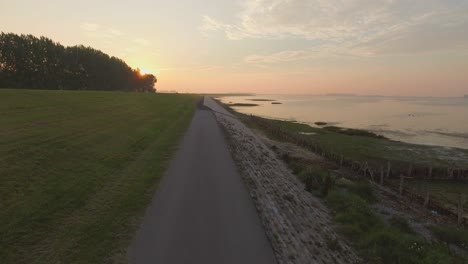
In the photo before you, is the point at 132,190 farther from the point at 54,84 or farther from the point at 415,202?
the point at 54,84

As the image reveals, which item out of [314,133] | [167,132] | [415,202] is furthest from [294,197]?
[314,133]

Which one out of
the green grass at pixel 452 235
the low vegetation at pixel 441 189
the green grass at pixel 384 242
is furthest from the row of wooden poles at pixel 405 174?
the green grass at pixel 384 242

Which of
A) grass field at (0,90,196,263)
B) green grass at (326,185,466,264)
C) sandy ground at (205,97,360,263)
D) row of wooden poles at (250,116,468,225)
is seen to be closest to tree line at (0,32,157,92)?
grass field at (0,90,196,263)

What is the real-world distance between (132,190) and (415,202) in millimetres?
18575

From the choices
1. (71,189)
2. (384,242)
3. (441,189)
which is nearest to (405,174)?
(441,189)

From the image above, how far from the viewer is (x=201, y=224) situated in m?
11.4

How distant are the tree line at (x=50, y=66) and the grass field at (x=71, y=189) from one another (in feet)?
242

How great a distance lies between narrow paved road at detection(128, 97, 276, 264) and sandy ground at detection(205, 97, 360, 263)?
61cm

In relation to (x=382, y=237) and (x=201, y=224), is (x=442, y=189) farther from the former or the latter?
(x=201, y=224)

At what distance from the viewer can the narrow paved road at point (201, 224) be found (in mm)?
9344

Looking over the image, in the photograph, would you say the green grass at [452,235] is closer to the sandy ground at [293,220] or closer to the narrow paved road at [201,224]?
the sandy ground at [293,220]

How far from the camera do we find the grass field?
31.0ft

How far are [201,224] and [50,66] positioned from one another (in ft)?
354

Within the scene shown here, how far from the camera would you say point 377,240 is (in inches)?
Result: 471
